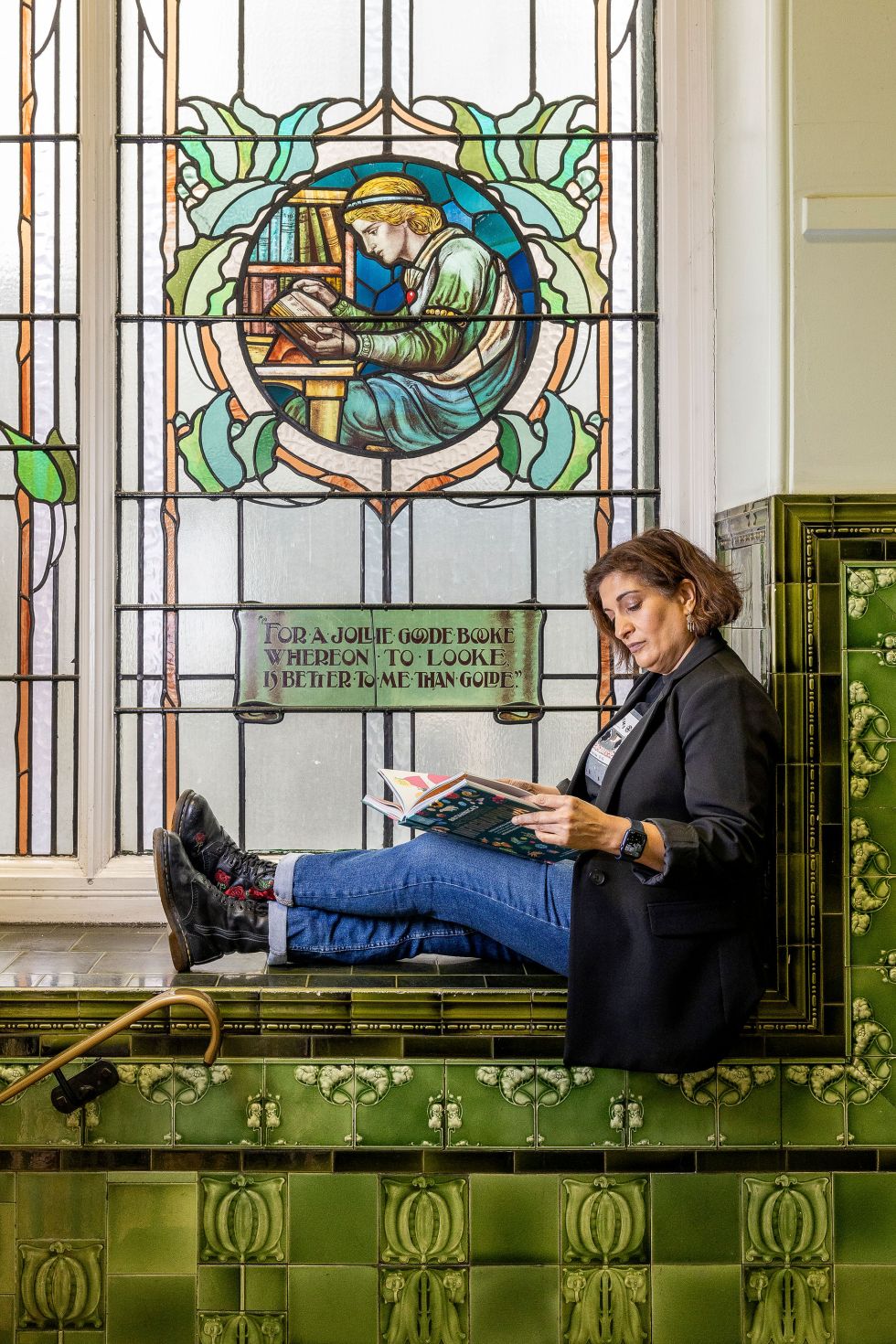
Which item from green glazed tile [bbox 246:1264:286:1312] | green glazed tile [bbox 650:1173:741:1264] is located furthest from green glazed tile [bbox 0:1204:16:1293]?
green glazed tile [bbox 650:1173:741:1264]

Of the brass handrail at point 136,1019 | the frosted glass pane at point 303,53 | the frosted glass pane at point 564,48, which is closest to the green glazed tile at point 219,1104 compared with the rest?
the brass handrail at point 136,1019

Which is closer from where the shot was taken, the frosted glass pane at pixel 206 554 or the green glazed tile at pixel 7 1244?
the green glazed tile at pixel 7 1244

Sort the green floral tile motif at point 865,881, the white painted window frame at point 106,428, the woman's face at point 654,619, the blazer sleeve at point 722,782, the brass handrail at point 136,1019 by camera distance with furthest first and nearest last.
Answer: the white painted window frame at point 106,428 → the green floral tile motif at point 865,881 → the woman's face at point 654,619 → the brass handrail at point 136,1019 → the blazer sleeve at point 722,782

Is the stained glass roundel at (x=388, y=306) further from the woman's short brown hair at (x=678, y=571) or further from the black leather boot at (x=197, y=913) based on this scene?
the black leather boot at (x=197, y=913)

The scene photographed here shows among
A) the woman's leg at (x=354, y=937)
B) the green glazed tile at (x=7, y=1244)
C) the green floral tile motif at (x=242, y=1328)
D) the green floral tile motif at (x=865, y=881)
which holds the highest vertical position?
the green floral tile motif at (x=865, y=881)

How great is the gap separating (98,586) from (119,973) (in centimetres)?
94

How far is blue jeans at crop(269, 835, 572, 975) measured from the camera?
219 cm

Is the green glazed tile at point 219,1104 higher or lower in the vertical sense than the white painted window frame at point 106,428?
lower

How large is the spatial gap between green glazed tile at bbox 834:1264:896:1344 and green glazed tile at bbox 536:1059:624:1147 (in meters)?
0.53

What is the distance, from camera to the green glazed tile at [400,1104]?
212 cm

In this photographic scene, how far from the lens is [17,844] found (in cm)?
271

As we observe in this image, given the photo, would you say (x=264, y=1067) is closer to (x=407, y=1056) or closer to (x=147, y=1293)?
(x=407, y=1056)

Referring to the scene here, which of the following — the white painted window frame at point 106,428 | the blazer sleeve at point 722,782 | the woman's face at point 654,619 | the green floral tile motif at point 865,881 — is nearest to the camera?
the blazer sleeve at point 722,782

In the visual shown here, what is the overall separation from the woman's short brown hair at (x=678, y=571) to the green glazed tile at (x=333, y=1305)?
55.0 inches
